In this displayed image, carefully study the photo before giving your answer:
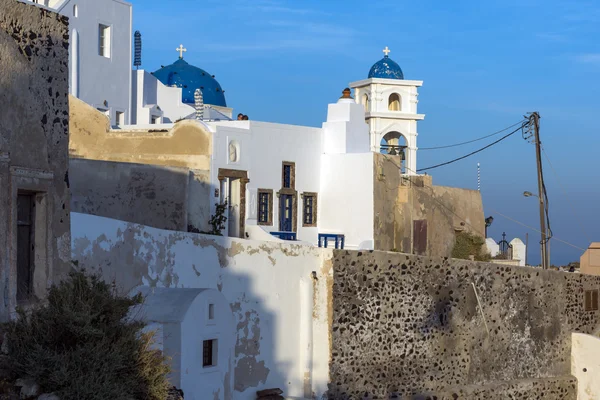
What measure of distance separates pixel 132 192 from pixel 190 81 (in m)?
14.1

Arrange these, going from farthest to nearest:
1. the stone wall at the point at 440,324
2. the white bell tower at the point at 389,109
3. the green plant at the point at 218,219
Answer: the white bell tower at the point at 389,109 < the green plant at the point at 218,219 < the stone wall at the point at 440,324

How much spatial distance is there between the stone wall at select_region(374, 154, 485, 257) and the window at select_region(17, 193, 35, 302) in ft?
56.4

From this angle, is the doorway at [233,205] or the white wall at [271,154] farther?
the doorway at [233,205]

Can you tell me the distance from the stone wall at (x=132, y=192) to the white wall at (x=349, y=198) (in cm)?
568

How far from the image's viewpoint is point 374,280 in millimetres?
19875

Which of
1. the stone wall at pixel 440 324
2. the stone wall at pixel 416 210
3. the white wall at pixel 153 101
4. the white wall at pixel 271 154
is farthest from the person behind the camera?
the white wall at pixel 153 101

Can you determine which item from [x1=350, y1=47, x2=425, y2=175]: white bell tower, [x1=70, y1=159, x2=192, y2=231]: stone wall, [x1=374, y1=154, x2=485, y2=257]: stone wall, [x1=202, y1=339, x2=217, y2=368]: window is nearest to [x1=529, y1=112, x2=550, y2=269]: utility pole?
[x1=374, y1=154, x2=485, y2=257]: stone wall

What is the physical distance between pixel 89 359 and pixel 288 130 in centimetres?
1797

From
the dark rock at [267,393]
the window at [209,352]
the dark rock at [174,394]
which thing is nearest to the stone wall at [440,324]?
the dark rock at [267,393]

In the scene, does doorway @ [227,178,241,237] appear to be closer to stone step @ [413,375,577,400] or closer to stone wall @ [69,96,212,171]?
stone wall @ [69,96,212,171]

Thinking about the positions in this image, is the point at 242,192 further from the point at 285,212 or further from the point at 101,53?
the point at 101,53

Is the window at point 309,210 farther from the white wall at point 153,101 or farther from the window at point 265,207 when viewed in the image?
the white wall at point 153,101

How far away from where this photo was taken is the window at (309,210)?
2912cm

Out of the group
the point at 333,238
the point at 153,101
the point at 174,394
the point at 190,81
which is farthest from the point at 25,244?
the point at 190,81
